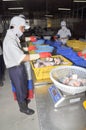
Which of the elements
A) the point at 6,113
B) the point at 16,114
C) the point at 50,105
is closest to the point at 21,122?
the point at 16,114

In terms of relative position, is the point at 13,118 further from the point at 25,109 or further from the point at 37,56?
the point at 37,56

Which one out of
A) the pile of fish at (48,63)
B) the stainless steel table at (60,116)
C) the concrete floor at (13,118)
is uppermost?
the pile of fish at (48,63)

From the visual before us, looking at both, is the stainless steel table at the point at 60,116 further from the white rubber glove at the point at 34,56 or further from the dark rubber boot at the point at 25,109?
the dark rubber boot at the point at 25,109

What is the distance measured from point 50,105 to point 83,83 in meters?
0.26

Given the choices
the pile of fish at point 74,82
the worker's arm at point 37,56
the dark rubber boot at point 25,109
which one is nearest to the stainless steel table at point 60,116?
the pile of fish at point 74,82

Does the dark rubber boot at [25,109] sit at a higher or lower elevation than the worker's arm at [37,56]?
lower

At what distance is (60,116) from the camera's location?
91cm

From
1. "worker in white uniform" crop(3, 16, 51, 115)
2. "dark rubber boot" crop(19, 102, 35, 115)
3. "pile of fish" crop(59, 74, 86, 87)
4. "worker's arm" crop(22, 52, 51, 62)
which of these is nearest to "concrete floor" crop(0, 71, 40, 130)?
"dark rubber boot" crop(19, 102, 35, 115)

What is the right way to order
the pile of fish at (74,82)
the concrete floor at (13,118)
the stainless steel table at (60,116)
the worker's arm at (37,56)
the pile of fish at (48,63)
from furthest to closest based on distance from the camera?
the concrete floor at (13,118)
the worker's arm at (37,56)
the pile of fish at (48,63)
the pile of fish at (74,82)
the stainless steel table at (60,116)

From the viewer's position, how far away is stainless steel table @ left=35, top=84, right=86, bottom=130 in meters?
0.83

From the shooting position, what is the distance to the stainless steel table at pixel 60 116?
834 millimetres

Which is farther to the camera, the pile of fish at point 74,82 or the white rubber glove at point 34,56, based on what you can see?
the white rubber glove at point 34,56

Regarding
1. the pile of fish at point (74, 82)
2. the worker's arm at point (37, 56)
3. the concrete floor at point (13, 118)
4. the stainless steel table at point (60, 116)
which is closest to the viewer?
the stainless steel table at point (60, 116)

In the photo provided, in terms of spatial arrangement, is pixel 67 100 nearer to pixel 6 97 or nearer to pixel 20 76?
pixel 20 76
